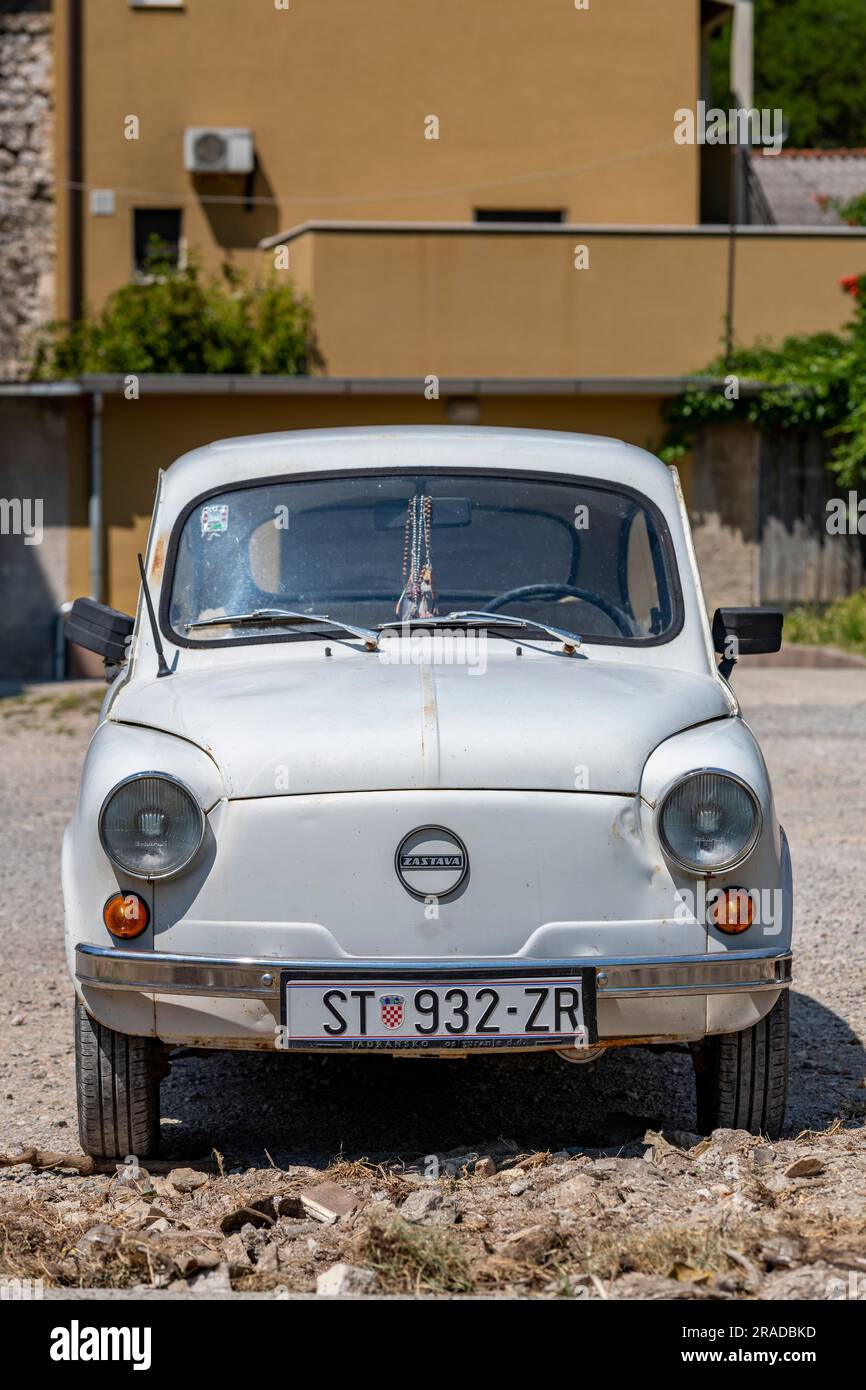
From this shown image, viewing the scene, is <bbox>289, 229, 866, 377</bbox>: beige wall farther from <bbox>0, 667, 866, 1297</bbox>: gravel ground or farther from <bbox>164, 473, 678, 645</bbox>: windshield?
<bbox>164, 473, 678, 645</bbox>: windshield

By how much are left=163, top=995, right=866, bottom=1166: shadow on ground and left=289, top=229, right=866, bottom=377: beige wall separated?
46.8ft

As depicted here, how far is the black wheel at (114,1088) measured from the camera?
404cm

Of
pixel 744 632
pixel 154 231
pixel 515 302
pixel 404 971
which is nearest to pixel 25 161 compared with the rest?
pixel 154 231

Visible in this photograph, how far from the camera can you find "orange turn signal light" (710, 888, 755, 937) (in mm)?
3840

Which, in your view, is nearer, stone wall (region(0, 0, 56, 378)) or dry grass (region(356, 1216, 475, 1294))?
dry grass (region(356, 1216, 475, 1294))

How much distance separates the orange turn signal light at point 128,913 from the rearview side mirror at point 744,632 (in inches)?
72.5

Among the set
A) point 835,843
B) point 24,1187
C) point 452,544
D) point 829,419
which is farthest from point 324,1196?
point 829,419

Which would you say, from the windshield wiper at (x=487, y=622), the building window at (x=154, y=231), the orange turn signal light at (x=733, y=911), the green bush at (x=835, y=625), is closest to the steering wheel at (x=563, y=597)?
the windshield wiper at (x=487, y=622)

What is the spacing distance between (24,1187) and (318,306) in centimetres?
1582

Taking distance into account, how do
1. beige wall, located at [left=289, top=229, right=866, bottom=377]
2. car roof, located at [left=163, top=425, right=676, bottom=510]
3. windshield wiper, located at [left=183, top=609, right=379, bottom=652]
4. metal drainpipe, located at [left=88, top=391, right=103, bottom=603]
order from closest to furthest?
windshield wiper, located at [left=183, top=609, right=379, bottom=652] < car roof, located at [left=163, top=425, right=676, bottom=510] < metal drainpipe, located at [left=88, top=391, right=103, bottom=603] < beige wall, located at [left=289, top=229, right=866, bottom=377]

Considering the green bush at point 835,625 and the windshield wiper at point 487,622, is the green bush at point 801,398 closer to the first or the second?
the green bush at point 835,625

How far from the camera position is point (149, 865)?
3.82m

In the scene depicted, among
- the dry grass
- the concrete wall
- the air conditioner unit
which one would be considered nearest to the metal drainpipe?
the concrete wall

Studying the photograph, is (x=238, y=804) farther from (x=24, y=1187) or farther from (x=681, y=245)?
(x=681, y=245)
